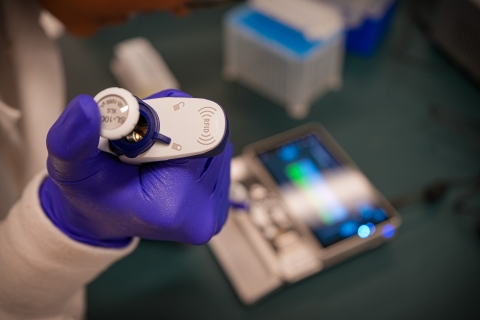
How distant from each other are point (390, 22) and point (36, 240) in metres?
1.07

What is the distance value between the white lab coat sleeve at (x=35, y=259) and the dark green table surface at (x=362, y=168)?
211 millimetres

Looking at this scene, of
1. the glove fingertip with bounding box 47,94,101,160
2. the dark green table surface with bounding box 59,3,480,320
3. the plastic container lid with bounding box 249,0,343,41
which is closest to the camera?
the glove fingertip with bounding box 47,94,101,160

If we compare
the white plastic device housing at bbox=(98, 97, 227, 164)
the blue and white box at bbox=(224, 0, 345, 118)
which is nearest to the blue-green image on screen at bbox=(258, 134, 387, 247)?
the blue and white box at bbox=(224, 0, 345, 118)

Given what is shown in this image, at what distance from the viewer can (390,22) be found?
116 centimetres

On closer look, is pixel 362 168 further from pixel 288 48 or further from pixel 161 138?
pixel 161 138

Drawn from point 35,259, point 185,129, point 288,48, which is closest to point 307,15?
point 288,48

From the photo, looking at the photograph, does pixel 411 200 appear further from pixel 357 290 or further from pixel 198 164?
pixel 198 164

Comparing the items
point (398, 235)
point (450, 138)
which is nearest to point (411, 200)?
point (398, 235)

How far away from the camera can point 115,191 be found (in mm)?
428

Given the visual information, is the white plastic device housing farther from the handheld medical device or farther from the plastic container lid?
the plastic container lid

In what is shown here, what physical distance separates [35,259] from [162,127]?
0.24m

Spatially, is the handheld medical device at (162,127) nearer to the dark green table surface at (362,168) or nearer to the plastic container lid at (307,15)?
the dark green table surface at (362,168)

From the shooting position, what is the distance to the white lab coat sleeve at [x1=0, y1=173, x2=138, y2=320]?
19.1 inches

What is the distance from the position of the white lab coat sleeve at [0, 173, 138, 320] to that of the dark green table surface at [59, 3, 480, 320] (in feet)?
0.69
